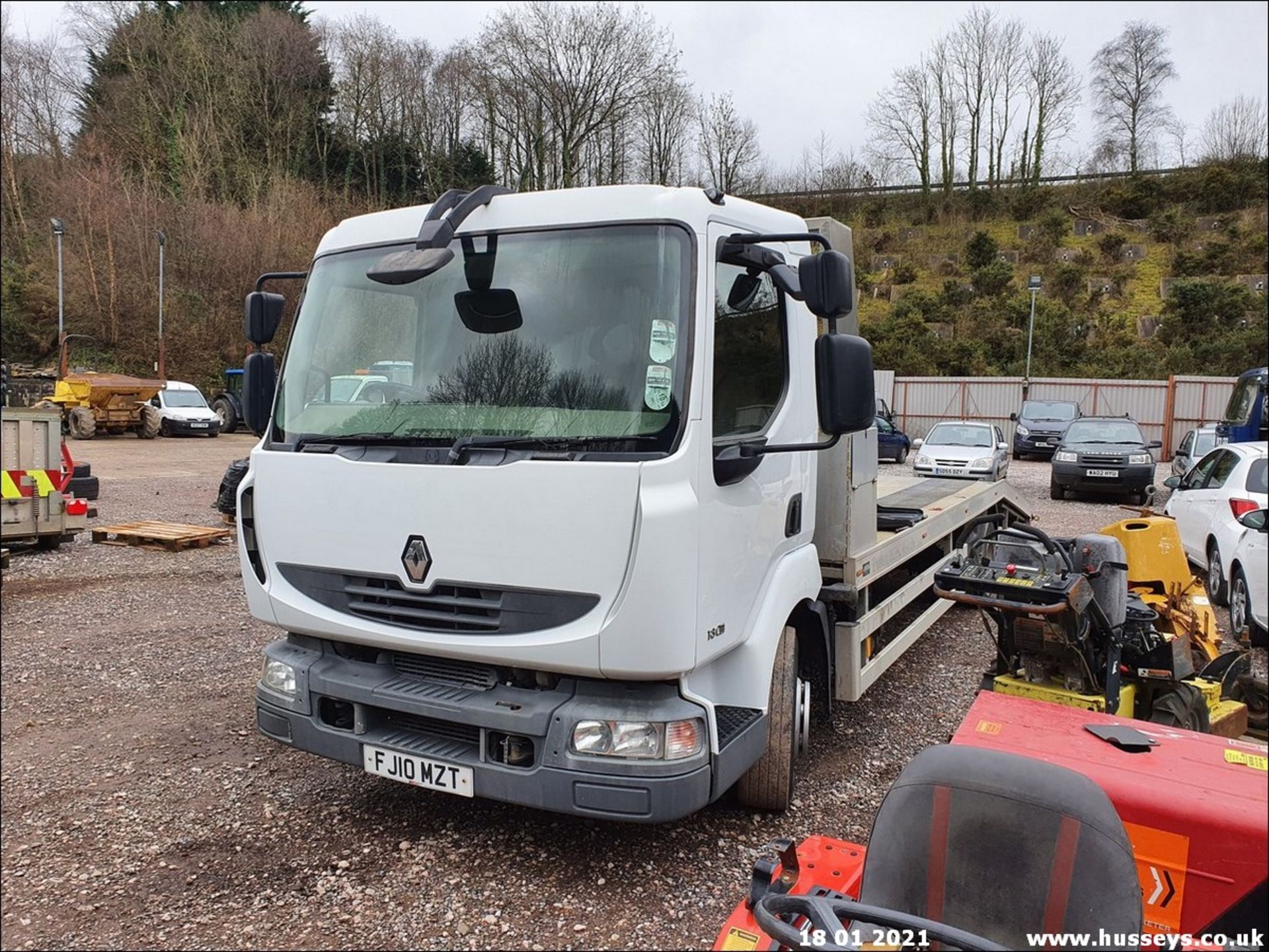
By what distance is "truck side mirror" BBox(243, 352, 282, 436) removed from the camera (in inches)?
137

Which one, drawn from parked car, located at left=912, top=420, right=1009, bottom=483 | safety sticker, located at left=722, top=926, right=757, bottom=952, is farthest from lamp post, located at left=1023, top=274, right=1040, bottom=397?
safety sticker, located at left=722, top=926, right=757, bottom=952

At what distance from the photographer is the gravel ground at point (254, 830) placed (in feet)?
7.86

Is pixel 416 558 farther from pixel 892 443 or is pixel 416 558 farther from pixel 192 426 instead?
pixel 192 426

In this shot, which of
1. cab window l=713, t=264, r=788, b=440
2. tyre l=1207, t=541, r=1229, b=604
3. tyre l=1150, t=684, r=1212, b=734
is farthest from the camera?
tyre l=1207, t=541, r=1229, b=604

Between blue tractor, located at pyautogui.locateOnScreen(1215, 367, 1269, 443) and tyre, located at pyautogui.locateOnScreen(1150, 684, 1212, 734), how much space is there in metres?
10.6

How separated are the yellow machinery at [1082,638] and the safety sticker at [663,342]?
161 cm

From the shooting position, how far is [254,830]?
314cm

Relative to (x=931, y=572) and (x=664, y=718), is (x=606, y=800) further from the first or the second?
(x=931, y=572)

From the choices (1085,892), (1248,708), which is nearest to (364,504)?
(1085,892)

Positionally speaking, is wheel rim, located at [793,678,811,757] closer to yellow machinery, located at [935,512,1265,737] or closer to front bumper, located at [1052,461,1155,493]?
yellow machinery, located at [935,512,1265,737]

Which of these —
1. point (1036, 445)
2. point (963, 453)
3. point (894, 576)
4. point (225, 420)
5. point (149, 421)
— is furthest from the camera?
point (225, 420)

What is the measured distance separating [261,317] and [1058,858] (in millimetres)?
3285

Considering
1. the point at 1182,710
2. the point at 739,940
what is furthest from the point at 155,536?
the point at 1182,710

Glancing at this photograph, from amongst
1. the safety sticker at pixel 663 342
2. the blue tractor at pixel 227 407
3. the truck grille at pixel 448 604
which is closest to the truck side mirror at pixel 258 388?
the truck grille at pixel 448 604
